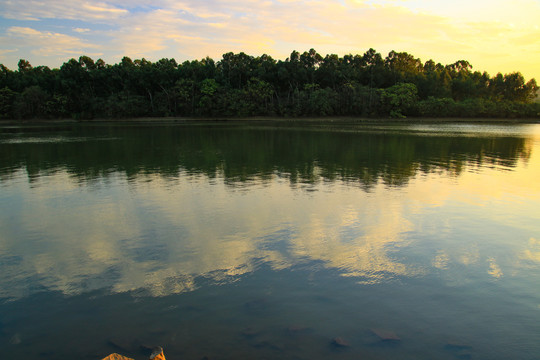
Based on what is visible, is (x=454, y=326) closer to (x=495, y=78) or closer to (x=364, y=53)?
(x=364, y=53)

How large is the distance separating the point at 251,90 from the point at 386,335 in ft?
241

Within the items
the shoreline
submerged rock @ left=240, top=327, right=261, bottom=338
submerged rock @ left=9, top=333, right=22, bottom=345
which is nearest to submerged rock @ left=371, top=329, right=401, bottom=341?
submerged rock @ left=240, top=327, right=261, bottom=338

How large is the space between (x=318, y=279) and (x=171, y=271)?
8.16 feet

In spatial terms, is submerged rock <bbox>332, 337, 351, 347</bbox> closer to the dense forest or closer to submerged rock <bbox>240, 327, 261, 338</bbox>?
submerged rock <bbox>240, 327, 261, 338</bbox>

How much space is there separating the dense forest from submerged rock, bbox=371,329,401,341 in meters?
69.5

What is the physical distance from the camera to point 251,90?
75000 millimetres

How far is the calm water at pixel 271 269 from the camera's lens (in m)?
4.56

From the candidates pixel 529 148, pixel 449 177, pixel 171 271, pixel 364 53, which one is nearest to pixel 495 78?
pixel 364 53

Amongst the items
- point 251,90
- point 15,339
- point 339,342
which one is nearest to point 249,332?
point 339,342

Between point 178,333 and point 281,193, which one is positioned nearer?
point 178,333

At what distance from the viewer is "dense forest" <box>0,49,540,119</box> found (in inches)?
2840

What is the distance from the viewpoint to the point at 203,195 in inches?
465

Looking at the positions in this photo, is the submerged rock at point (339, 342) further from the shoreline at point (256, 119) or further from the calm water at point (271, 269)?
the shoreline at point (256, 119)

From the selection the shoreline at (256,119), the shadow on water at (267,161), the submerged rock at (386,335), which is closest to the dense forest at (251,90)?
the shoreline at (256,119)
